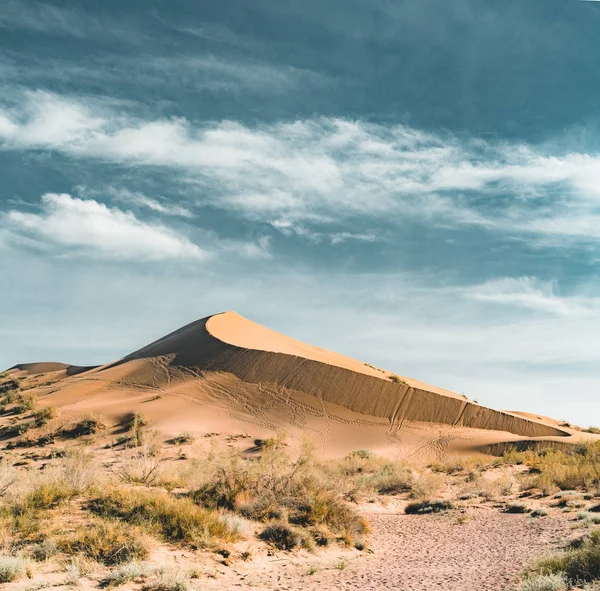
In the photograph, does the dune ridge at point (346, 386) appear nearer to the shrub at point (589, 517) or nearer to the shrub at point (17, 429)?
the shrub at point (17, 429)

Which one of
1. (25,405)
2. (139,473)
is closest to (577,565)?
(139,473)

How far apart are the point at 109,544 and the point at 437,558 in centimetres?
644

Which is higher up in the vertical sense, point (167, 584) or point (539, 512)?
point (539, 512)

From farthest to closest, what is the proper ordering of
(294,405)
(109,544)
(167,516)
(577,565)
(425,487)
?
(294,405), (425,487), (167,516), (109,544), (577,565)

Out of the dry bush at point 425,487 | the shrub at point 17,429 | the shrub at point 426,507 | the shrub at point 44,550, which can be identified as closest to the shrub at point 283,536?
the shrub at point 44,550

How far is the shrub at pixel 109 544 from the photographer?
9328 millimetres

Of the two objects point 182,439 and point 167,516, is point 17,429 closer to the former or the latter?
point 182,439

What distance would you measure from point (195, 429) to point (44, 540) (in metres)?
23.9

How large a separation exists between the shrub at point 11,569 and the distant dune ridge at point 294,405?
78.7 ft

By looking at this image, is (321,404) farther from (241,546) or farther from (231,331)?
(241,546)

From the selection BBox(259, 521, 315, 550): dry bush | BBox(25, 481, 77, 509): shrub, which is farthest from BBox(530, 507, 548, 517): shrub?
BBox(25, 481, 77, 509): shrub

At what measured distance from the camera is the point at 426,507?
1739 cm

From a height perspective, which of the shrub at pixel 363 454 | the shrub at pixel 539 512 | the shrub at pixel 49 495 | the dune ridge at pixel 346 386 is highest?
the dune ridge at pixel 346 386

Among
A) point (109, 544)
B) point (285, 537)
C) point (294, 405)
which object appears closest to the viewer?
point (109, 544)
